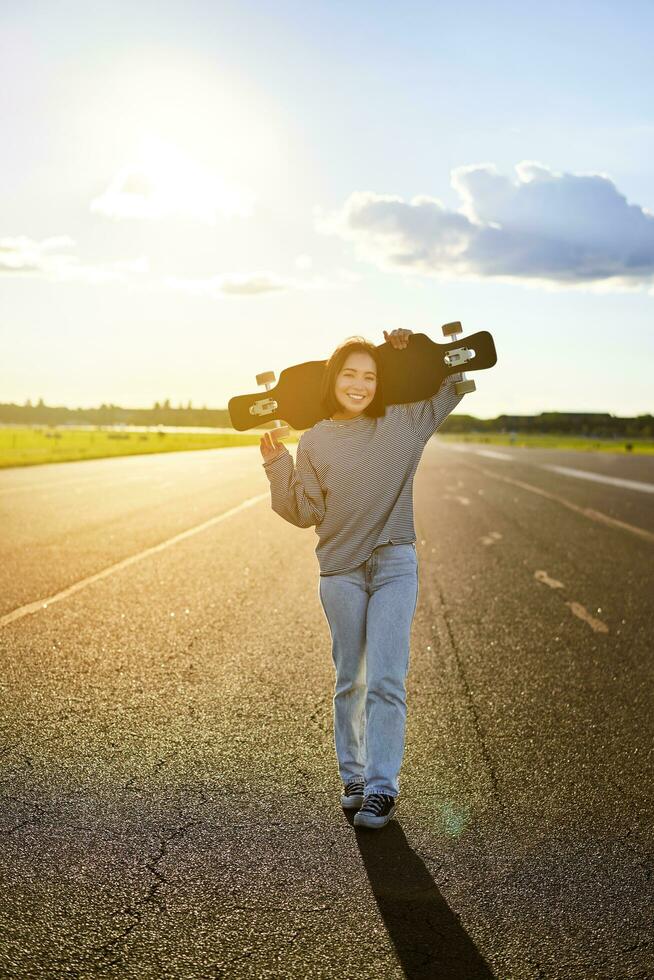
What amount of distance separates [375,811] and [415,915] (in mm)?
775

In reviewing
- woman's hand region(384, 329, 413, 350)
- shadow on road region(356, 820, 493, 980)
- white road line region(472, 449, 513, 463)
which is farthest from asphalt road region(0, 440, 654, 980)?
white road line region(472, 449, 513, 463)

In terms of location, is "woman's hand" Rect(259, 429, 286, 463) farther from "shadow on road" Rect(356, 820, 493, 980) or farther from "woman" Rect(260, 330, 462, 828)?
"shadow on road" Rect(356, 820, 493, 980)

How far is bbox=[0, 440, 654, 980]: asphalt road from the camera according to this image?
3416 mm

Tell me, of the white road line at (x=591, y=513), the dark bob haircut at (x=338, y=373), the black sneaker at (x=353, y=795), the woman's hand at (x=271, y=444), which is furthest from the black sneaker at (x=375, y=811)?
the white road line at (x=591, y=513)

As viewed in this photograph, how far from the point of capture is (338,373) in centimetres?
436

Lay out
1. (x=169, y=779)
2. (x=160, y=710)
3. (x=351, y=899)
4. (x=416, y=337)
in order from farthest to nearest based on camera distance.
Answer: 1. (x=160, y=710)
2. (x=169, y=779)
3. (x=416, y=337)
4. (x=351, y=899)

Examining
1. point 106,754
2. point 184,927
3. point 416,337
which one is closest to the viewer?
point 184,927

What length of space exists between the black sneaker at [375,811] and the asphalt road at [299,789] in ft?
0.17

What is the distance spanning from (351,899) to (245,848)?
1.91 ft

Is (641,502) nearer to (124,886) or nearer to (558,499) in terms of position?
(558,499)

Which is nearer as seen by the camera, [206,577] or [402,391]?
[402,391]

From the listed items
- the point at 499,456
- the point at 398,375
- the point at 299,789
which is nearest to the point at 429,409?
the point at 398,375

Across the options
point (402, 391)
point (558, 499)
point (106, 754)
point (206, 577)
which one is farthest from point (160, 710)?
point (558, 499)

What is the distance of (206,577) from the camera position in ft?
37.2
